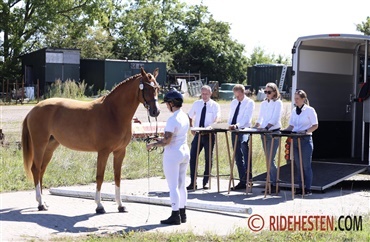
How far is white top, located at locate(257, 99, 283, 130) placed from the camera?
495 inches

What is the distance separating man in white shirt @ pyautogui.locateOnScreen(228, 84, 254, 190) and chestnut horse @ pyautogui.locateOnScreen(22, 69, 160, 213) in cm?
250

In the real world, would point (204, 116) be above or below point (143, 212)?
above

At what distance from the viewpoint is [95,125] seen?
1071cm

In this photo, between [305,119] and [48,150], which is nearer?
[48,150]

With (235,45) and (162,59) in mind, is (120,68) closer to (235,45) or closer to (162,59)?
(162,59)

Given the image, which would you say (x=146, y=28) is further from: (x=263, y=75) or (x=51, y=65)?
(x=51, y=65)

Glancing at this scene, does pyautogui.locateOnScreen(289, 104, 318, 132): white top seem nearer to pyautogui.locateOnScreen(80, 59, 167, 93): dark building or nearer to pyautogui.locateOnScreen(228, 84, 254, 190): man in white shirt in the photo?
pyautogui.locateOnScreen(228, 84, 254, 190): man in white shirt

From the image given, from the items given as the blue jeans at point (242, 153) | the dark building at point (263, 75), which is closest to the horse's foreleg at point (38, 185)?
the blue jeans at point (242, 153)

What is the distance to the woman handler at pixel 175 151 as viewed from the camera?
9.19 m

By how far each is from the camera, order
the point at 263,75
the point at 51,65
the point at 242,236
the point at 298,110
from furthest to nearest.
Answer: the point at 263,75, the point at 51,65, the point at 298,110, the point at 242,236

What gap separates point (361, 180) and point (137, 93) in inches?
264

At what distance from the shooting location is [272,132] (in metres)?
12.1

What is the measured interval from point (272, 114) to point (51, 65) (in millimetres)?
32757

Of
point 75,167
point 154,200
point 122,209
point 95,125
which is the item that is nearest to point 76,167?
point 75,167
